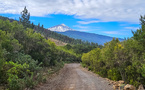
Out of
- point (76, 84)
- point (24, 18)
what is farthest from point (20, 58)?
point (24, 18)

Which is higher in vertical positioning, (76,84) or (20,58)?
(20,58)

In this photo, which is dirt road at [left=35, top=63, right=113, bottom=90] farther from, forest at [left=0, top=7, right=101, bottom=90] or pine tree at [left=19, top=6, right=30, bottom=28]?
pine tree at [left=19, top=6, right=30, bottom=28]

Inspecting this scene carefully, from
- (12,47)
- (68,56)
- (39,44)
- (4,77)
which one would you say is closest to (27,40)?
(39,44)

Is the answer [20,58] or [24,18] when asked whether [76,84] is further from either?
[24,18]

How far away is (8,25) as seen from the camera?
72.5ft

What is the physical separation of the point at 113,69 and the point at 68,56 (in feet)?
236

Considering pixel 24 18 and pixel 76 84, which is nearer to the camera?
pixel 76 84

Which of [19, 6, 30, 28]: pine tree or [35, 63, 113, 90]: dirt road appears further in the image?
[19, 6, 30, 28]: pine tree

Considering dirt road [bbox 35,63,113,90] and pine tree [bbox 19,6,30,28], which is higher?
pine tree [bbox 19,6,30,28]

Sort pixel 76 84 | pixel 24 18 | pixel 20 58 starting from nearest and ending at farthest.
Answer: pixel 76 84 → pixel 20 58 → pixel 24 18

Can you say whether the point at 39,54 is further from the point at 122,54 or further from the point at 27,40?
the point at 122,54

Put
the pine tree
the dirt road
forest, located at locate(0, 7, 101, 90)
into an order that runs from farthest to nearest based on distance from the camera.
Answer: the pine tree < the dirt road < forest, located at locate(0, 7, 101, 90)

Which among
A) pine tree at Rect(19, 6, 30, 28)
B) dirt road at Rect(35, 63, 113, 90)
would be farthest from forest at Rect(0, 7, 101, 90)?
pine tree at Rect(19, 6, 30, 28)

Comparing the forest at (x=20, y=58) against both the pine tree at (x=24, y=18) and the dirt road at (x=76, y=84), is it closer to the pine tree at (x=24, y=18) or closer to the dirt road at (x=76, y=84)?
the dirt road at (x=76, y=84)
